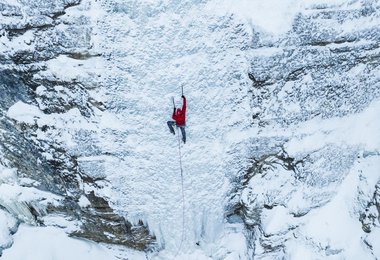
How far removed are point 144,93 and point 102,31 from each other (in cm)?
164

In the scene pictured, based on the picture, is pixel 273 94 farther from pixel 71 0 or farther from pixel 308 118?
pixel 71 0

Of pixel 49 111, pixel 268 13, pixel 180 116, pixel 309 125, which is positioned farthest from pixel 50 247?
pixel 268 13

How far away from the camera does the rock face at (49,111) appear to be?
7.05m

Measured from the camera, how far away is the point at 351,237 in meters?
8.70

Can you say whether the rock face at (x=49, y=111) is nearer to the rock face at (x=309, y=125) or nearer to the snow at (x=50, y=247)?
the snow at (x=50, y=247)

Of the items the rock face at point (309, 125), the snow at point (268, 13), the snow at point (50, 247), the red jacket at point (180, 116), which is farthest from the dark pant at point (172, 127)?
the snow at point (50, 247)

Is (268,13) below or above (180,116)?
above

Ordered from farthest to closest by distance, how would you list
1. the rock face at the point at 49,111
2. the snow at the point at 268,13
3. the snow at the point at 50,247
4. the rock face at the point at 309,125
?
the snow at the point at 50,247 → the rock face at the point at 309,125 → the snow at the point at 268,13 → the rock face at the point at 49,111

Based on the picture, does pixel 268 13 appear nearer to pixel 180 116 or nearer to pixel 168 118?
pixel 180 116

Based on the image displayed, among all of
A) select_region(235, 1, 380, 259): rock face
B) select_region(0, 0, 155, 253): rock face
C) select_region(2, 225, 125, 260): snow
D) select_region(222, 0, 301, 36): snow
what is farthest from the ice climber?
select_region(2, 225, 125, 260): snow

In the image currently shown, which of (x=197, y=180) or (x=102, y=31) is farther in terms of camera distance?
(x=197, y=180)

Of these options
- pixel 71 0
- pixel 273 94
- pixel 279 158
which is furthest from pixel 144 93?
pixel 279 158

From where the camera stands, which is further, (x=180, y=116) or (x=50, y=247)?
(x=50, y=247)

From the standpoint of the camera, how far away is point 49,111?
7.93m
